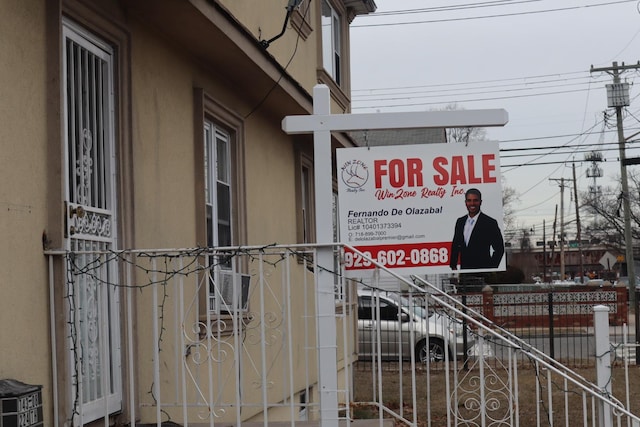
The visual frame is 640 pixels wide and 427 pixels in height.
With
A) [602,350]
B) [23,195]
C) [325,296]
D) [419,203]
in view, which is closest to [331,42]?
[602,350]

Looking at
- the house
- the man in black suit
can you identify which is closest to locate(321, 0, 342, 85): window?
the house

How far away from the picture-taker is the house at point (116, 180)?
16.6 feet

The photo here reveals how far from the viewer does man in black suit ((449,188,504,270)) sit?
5559mm

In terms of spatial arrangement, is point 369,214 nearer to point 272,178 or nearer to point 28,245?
point 28,245

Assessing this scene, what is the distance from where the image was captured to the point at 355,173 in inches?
220

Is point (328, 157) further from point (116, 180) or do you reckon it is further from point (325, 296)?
point (116, 180)

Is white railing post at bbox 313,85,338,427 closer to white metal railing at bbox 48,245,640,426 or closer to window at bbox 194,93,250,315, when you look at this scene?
white metal railing at bbox 48,245,640,426

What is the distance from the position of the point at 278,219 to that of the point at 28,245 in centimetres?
642

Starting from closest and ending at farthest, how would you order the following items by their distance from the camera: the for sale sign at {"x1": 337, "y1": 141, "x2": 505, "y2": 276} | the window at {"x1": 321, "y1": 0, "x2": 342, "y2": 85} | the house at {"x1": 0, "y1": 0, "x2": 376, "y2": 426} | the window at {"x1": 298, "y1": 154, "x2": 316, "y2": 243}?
the house at {"x1": 0, "y1": 0, "x2": 376, "y2": 426} → the for sale sign at {"x1": 337, "y1": 141, "x2": 505, "y2": 276} → the window at {"x1": 298, "y1": 154, "x2": 316, "y2": 243} → the window at {"x1": 321, "y1": 0, "x2": 342, "y2": 85}

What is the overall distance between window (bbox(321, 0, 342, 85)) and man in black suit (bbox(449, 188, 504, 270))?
854 centimetres

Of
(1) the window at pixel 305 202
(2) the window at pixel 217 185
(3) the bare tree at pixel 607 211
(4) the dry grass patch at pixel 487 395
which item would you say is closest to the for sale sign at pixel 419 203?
(2) the window at pixel 217 185

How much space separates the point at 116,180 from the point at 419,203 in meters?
2.25

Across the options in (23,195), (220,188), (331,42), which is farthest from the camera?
(331,42)

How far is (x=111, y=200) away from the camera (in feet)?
20.6
